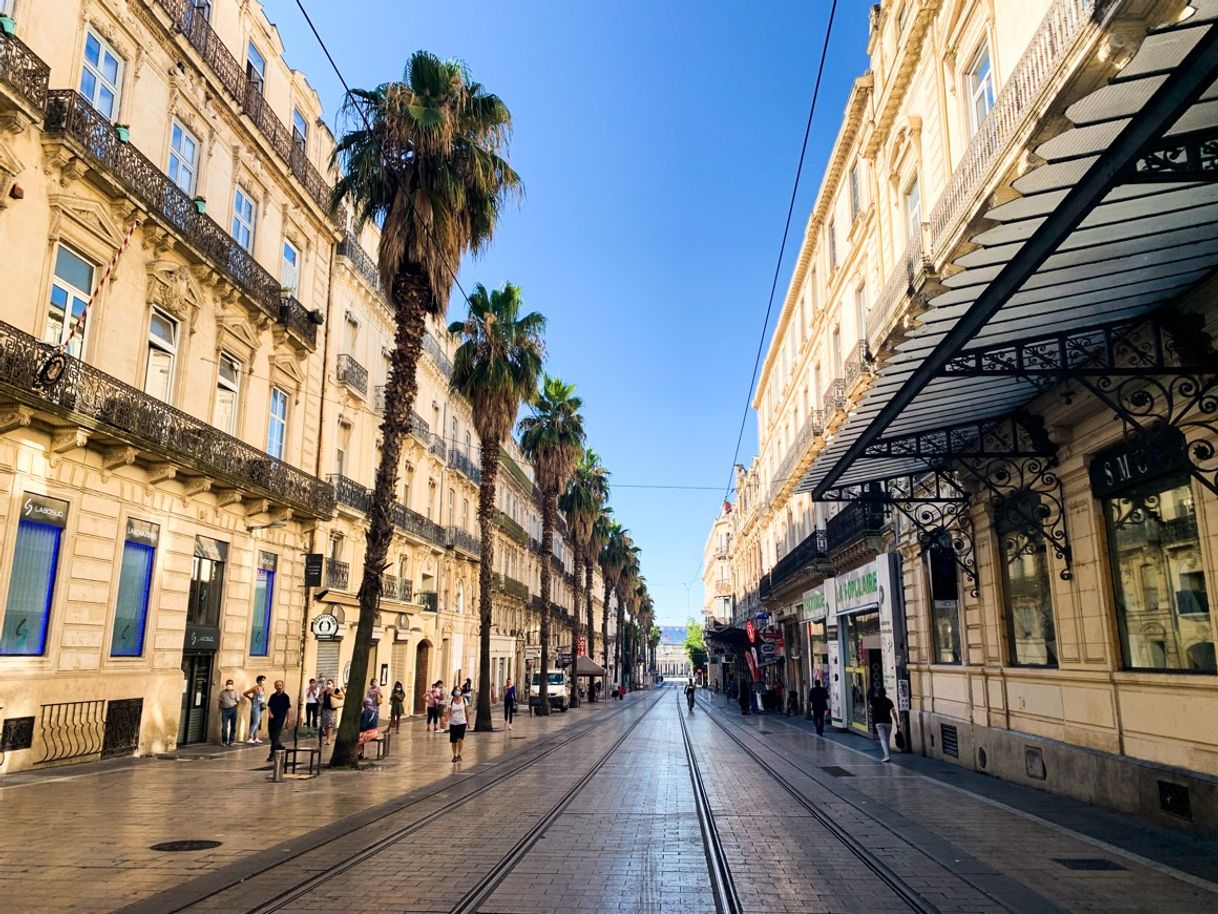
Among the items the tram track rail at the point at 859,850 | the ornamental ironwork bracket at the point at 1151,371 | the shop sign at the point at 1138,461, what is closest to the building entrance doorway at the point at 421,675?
the tram track rail at the point at 859,850

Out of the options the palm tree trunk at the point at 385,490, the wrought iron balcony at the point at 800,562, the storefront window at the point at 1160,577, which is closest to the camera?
the storefront window at the point at 1160,577

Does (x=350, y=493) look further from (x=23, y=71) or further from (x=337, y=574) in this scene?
(x=23, y=71)

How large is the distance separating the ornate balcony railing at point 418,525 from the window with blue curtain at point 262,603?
7403 millimetres

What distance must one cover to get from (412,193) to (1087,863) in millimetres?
16369

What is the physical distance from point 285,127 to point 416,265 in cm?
1027

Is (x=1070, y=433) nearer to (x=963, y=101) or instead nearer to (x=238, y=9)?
(x=963, y=101)

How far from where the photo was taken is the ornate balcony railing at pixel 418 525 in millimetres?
33728

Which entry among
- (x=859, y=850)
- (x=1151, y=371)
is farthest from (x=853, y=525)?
(x=859, y=850)

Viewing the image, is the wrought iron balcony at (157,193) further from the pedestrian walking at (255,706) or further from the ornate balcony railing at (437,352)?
the ornate balcony railing at (437,352)

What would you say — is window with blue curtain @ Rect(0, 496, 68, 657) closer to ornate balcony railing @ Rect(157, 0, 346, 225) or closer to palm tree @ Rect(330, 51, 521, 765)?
palm tree @ Rect(330, 51, 521, 765)

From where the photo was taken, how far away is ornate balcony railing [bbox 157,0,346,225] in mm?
20344

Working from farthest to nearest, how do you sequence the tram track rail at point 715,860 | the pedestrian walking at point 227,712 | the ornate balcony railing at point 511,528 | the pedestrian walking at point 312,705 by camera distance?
the ornate balcony railing at point 511,528 → the pedestrian walking at point 312,705 → the pedestrian walking at point 227,712 → the tram track rail at point 715,860

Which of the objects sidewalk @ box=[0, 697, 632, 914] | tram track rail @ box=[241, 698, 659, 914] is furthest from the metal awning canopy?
sidewalk @ box=[0, 697, 632, 914]

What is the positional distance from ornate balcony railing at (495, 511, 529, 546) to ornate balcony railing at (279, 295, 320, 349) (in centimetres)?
2336
